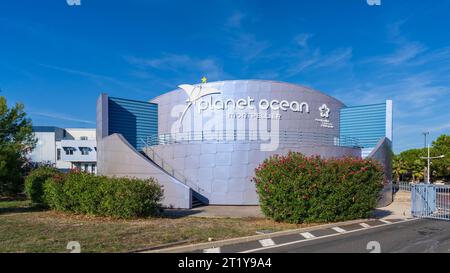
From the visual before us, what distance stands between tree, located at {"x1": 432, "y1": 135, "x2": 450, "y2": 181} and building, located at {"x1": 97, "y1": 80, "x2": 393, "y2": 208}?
27.0 m

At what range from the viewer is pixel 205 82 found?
25.3m

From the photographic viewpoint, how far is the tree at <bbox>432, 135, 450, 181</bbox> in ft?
152

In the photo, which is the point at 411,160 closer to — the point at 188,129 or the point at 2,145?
the point at 188,129

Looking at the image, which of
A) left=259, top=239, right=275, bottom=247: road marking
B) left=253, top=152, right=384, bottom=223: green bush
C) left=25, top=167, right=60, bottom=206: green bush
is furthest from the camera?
left=25, top=167, right=60, bottom=206: green bush

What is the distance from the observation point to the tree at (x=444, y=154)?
46.4 m

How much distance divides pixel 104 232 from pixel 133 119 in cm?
1872

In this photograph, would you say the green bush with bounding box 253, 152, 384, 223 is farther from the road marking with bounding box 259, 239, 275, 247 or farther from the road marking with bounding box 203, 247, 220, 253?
the road marking with bounding box 203, 247, 220, 253

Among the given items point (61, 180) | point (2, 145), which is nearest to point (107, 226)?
point (61, 180)

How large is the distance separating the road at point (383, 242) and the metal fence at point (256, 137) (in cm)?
1175

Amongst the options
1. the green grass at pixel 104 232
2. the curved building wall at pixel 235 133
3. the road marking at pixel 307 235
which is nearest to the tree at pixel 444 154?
the curved building wall at pixel 235 133

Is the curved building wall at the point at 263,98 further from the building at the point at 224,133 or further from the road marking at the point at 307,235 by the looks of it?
the road marking at the point at 307,235

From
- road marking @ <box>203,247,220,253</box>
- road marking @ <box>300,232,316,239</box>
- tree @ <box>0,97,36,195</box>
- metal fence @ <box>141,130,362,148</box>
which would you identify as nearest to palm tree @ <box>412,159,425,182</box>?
metal fence @ <box>141,130,362,148</box>

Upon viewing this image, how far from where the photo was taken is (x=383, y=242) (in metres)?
8.34

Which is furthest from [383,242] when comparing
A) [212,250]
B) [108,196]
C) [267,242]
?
[108,196]
